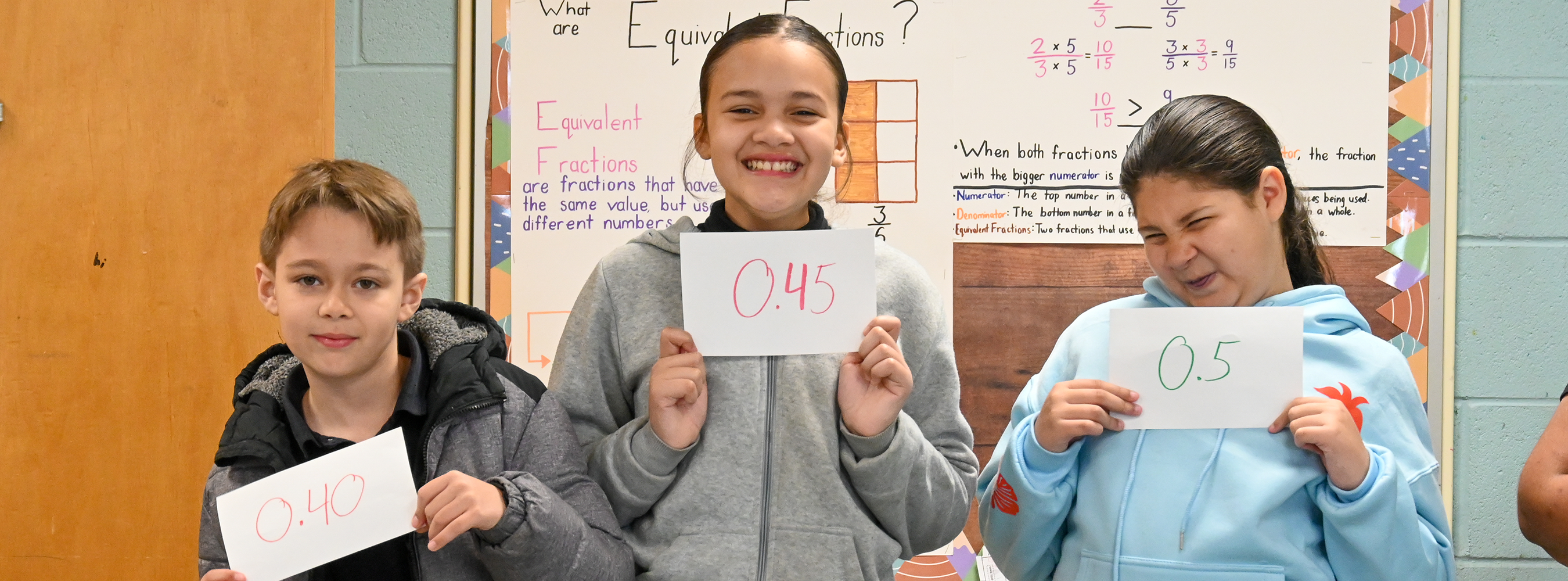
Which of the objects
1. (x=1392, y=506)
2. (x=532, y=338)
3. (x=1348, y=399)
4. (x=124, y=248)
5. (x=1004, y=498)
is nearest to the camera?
(x=1392, y=506)

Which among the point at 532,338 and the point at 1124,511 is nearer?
the point at 1124,511

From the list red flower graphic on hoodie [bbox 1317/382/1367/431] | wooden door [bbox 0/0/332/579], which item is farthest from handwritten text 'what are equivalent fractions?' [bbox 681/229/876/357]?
wooden door [bbox 0/0/332/579]

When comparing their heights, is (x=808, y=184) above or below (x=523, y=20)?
below

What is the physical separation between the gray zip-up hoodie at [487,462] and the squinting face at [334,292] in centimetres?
10

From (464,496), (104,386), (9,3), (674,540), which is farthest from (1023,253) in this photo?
(9,3)

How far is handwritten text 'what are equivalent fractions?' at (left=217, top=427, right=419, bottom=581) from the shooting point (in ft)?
3.70

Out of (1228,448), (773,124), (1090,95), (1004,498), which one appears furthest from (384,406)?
(1090,95)

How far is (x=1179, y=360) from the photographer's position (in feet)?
3.90

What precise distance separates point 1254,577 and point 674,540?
0.70m

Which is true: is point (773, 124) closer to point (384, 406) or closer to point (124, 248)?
point (384, 406)

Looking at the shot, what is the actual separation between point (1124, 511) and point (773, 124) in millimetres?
663

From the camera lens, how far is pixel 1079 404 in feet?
3.93

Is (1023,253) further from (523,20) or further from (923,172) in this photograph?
(523,20)

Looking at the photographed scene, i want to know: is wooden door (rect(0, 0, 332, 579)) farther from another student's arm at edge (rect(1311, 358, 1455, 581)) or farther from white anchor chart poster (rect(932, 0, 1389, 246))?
another student's arm at edge (rect(1311, 358, 1455, 581))
